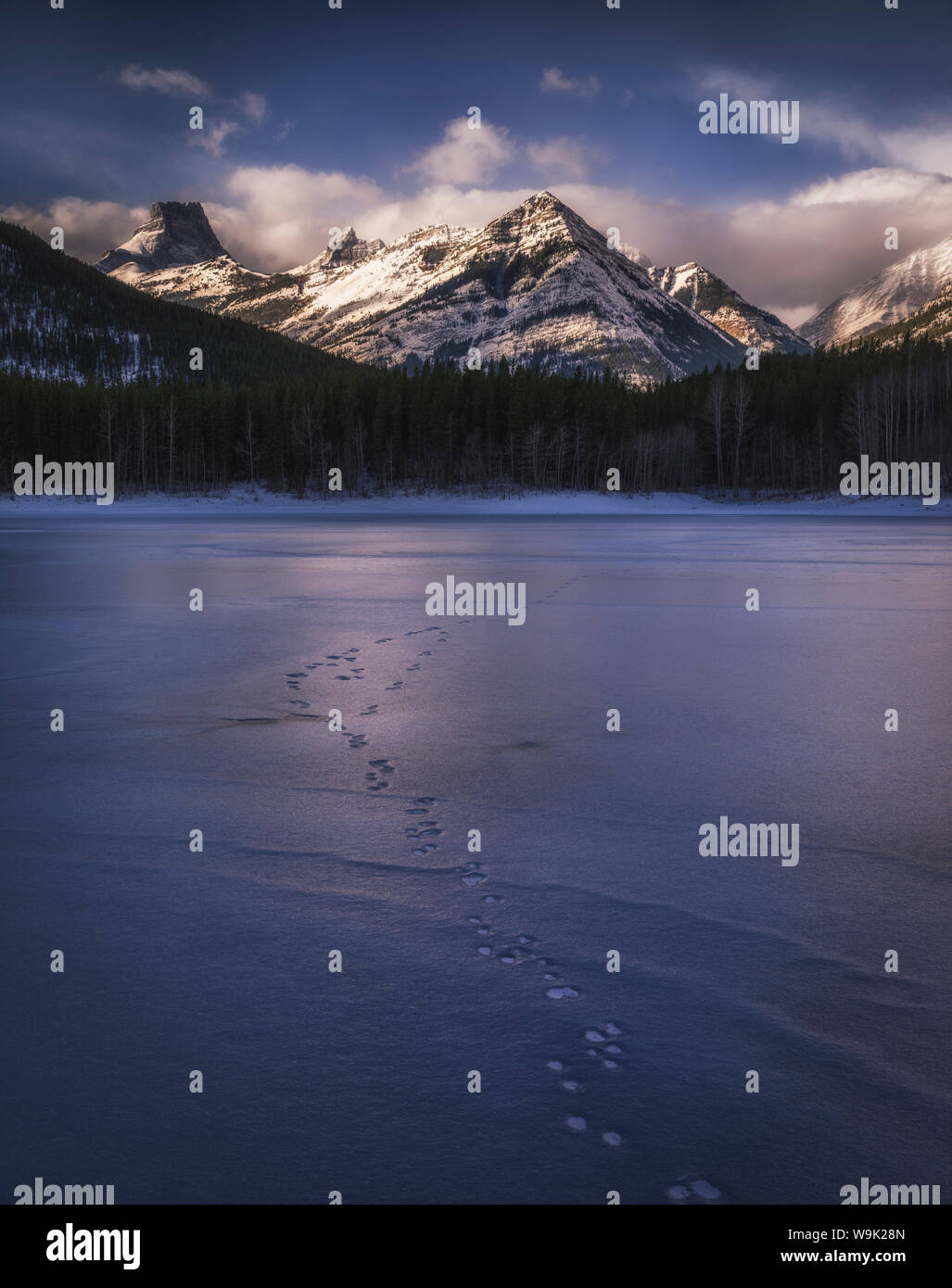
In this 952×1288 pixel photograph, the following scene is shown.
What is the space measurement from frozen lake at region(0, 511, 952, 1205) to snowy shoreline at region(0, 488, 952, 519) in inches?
2747

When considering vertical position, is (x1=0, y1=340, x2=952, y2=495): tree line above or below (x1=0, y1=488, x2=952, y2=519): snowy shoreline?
above

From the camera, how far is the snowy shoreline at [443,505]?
81.4 metres

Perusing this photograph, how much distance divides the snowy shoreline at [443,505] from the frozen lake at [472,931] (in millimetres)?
69781

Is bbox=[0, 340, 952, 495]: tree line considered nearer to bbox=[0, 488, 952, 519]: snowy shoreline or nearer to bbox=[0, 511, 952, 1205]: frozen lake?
bbox=[0, 488, 952, 519]: snowy shoreline

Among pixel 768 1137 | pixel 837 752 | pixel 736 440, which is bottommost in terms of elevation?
pixel 768 1137

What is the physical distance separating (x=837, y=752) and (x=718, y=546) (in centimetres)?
2855

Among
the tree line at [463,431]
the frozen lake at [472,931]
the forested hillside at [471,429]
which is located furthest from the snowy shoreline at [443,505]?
the frozen lake at [472,931]

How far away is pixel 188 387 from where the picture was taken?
4542 inches

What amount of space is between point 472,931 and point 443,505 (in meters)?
84.7

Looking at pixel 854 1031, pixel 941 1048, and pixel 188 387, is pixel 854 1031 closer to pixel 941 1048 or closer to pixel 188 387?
pixel 941 1048

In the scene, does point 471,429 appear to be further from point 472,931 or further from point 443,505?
point 472,931

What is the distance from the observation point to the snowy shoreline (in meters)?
81.4

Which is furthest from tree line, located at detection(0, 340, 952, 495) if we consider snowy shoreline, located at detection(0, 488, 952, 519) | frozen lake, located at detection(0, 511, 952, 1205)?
frozen lake, located at detection(0, 511, 952, 1205)
